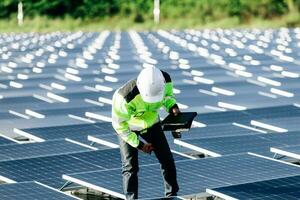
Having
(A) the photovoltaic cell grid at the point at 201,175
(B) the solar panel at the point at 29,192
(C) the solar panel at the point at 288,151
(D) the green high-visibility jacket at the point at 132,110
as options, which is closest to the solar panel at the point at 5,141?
(A) the photovoltaic cell grid at the point at 201,175

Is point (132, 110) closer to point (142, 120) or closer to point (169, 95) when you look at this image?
point (142, 120)

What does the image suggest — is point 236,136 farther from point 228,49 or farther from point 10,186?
point 228,49

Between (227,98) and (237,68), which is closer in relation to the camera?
(227,98)

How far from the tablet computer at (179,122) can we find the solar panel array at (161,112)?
50.4 inches

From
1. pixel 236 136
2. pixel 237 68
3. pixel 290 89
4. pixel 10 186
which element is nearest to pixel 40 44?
pixel 237 68

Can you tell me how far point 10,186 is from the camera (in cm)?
1414

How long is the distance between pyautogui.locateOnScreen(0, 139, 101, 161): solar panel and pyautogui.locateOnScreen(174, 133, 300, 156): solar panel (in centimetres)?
197

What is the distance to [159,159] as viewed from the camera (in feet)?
44.4

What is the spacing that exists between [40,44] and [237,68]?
1048 inches

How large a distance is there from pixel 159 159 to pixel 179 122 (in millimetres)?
713

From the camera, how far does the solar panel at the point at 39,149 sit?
17.3 m

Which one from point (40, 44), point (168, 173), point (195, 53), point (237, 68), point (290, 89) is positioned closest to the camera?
point (168, 173)

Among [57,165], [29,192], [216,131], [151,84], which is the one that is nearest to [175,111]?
[151,84]

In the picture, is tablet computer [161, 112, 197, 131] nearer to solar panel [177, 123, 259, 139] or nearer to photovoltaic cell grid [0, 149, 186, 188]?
photovoltaic cell grid [0, 149, 186, 188]
